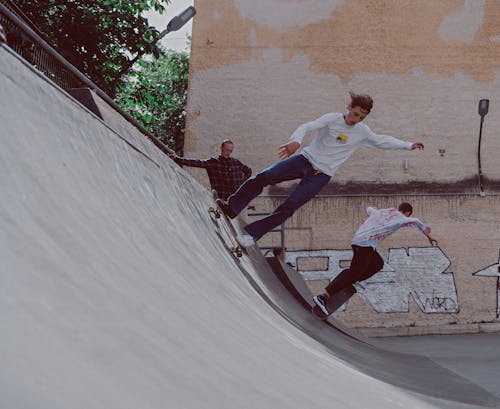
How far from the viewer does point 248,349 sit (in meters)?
2.21

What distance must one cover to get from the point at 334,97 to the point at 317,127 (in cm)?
1151

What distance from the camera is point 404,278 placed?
16.1 m

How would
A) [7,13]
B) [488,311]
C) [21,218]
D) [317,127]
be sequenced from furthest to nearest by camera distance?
[488,311], [317,127], [7,13], [21,218]

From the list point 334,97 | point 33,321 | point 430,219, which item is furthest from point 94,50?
point 33,321

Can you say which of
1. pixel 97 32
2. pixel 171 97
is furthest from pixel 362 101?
pixel 171 97

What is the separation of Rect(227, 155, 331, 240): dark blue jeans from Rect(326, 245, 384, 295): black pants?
984 millimetres

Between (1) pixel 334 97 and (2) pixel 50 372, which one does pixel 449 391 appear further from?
(1) pixel 334 97

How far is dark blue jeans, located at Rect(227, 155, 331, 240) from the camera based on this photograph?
567 cm

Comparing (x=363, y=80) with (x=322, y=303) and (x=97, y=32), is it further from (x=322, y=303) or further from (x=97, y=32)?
(x=322, y=303)

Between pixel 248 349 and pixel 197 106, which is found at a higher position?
pixel 197 106

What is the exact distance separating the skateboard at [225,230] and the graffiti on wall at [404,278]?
10.1 meters

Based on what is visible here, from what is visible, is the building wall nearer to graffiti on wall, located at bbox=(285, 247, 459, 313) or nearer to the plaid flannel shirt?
graffiti on wall, located at bbox=(285, 247, 459, 313)

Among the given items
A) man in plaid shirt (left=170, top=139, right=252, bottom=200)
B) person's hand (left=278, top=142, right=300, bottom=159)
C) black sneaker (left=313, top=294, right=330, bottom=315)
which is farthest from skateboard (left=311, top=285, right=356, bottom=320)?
man in plaid shirt (left=170, top=139, right=252, bottom=200)

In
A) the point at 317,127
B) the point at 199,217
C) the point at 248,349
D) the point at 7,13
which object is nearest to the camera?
the point at 248,349
